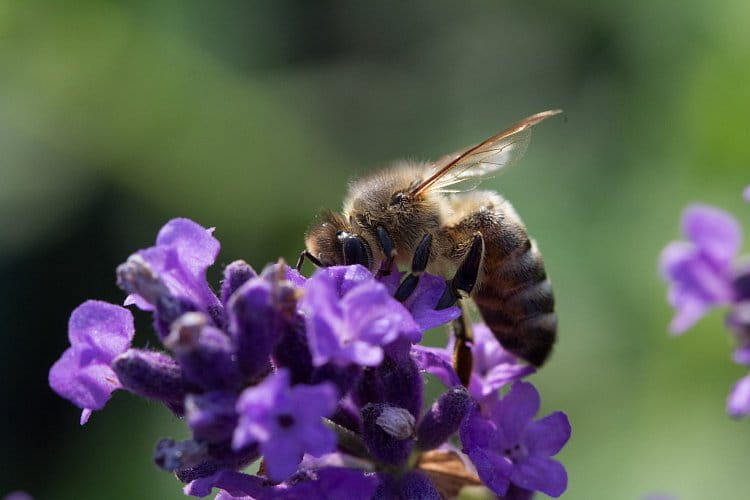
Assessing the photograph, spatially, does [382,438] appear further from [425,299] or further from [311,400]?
[311,400]

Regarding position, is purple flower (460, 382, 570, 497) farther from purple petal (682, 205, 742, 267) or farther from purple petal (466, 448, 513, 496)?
purple petal (682, 205, 742, 267)

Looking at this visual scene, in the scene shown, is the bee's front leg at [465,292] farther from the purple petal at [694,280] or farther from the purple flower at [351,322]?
the purple petal at [694,280]

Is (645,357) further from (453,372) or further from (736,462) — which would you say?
(453,372)

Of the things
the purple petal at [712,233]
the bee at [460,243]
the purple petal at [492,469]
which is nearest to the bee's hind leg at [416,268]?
the bee at [460,243]

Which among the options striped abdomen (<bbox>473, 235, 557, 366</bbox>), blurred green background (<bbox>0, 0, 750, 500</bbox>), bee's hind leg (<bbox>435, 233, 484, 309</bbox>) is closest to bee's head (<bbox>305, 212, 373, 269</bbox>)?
bee's hind leg (<bbox>435, 233, 484, 309</bbox>)

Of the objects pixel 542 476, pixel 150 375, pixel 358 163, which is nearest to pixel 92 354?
pixel 150 375

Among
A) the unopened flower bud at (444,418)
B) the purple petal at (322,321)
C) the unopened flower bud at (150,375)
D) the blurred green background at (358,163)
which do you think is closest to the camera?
the purple petal at (322,321)
